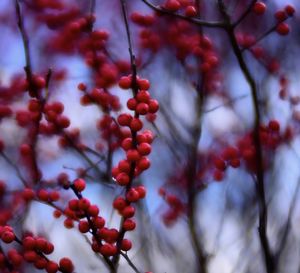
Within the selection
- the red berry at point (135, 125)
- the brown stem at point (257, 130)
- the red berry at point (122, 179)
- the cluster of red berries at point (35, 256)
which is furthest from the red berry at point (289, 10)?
the cluster of red berries at point (35, 256)

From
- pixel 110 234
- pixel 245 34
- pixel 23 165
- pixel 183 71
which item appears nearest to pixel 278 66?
pixel 245 34

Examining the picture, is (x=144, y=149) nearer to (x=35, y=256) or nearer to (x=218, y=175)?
(x=35, y=256)

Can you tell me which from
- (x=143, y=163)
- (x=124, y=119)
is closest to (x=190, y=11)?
(x=124, y=119)

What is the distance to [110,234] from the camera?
5.07ft

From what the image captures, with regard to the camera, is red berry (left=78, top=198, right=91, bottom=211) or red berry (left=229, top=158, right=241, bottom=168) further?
red berry (left=229, top=158, right=241, bottom=168)

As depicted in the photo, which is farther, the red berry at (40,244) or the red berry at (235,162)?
the red berry at (235,162)

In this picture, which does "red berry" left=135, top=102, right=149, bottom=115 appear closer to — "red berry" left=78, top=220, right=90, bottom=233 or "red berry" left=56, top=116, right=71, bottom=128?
"red berry" left=78, top=220, right=90, bottom=233

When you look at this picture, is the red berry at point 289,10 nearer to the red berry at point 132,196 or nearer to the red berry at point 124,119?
the red berry at point 124,119

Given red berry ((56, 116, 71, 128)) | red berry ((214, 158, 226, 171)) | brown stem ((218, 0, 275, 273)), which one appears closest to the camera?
brown stem ((218, 0, 275, 273))

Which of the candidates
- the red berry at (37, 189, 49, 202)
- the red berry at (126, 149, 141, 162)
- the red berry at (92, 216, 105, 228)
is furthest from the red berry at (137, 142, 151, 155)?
the red berry at (37, 189, 49, 202)

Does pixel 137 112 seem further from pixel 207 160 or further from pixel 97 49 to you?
pixel 207 160

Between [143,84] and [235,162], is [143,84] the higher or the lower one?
the lower one

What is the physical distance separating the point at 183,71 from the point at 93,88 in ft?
1.83

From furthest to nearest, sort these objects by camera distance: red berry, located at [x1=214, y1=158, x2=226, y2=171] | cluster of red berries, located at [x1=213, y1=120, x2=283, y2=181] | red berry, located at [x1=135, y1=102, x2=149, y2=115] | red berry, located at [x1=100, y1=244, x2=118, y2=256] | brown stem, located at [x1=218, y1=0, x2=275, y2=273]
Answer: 1. red berry, located at [x1=214, y1=158, x2=226, y2=171]
2. cluster of red berries, located at [x1=213, y1=120, x2=283, y2=181]
3. brown stem, located at [x1=218, y1=0, x2=275, y2=273]
4. red berry, located at [x1=135, y1=102, x2=149, y2=115]
5. red berry, located at [x1=100, y1=244, x2=118, y2=256]
